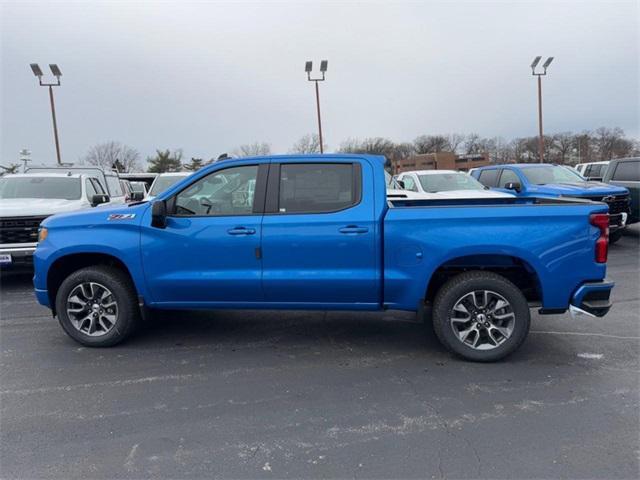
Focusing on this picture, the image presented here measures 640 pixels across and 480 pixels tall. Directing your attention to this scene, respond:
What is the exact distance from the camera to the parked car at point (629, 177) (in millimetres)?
10585

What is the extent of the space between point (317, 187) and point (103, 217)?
2.13 m

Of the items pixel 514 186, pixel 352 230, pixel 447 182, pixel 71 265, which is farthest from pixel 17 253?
pixel 514 186

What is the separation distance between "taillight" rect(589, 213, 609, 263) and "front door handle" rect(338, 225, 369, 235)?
192cm

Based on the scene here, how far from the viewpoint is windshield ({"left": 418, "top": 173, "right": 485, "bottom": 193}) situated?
35.8ft

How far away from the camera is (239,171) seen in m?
4.54

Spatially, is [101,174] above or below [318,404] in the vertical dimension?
above

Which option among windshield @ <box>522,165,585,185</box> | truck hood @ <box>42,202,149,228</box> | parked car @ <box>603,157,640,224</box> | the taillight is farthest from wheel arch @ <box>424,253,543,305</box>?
parked car @ <box>603,157,640,224</box>

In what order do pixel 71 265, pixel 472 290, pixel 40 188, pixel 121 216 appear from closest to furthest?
pixel 472 290, pixel 121 216, pixel 71 265, pixel 40 188

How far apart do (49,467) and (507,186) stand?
34.9ft

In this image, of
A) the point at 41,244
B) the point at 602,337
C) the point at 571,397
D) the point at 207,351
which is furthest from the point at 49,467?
the point at 602,337

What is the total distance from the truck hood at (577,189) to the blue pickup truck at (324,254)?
19.8 feet

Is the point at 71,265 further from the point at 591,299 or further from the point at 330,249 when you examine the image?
the point at 591,299

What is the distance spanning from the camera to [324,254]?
168 inches

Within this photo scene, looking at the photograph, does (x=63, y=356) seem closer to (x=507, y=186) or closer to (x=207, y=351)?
(x=207, y=351)
